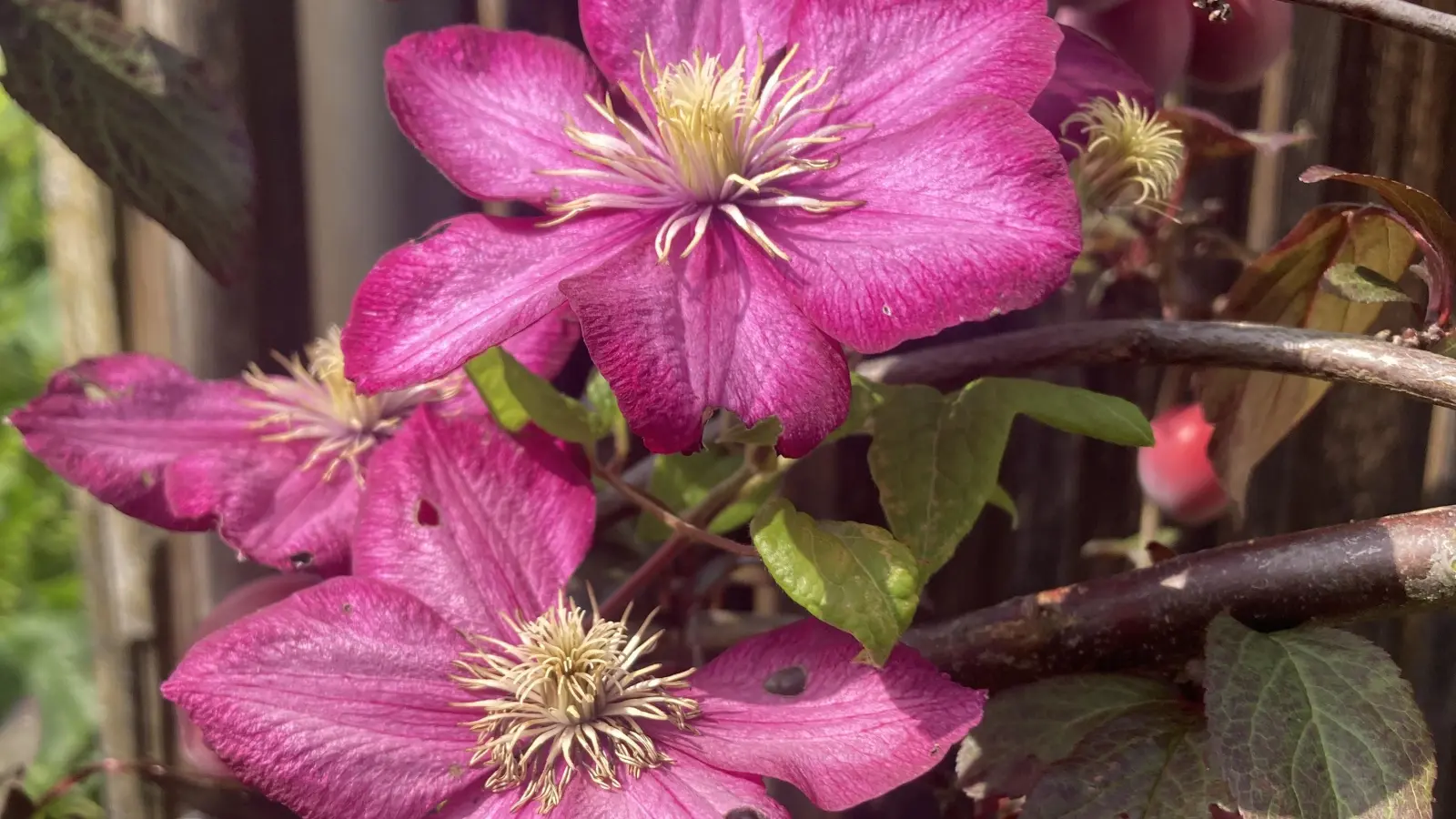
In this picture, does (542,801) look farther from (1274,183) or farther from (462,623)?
(1274,183)

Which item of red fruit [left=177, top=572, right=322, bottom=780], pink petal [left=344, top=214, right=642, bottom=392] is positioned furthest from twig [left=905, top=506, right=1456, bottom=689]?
red fruit [left=177, top=572, right=322, bottom=780]

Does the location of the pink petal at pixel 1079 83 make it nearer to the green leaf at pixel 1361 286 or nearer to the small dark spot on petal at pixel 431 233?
the green leaf at pixel 1361 286

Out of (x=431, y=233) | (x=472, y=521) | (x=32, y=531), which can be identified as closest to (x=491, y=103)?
(x=431, y=233)

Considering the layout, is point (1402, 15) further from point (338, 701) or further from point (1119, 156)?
point (338, 701)

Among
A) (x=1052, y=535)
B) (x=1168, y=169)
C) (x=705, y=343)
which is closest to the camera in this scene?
(x=705, y=343)

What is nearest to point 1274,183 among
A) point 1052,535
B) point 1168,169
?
point 1052,535

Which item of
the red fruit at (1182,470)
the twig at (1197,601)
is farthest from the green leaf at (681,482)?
the red fruit at (1182,470)
